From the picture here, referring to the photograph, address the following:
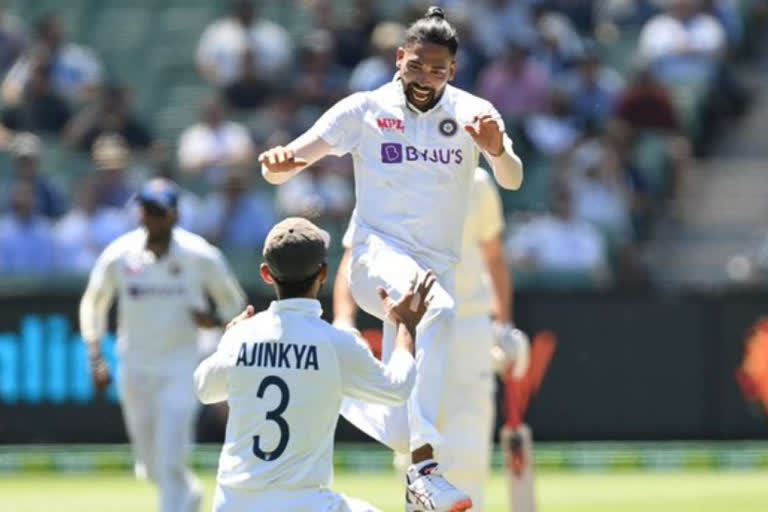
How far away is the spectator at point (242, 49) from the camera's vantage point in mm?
22328

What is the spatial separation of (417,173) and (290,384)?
183 centimetres

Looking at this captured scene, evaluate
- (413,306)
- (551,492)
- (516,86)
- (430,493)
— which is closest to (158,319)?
(551,492)

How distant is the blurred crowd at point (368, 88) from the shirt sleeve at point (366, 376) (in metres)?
10.5

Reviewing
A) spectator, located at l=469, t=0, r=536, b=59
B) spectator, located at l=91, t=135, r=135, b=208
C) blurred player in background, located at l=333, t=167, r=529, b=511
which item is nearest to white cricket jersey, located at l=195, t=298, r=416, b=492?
blurred player in background, located at l=333, t=167, r=529, b=511

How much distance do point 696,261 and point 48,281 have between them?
237 inches

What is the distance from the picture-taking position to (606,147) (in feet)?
68.1

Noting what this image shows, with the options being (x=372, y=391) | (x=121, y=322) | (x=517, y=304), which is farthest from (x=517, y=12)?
(x=372, y=391)

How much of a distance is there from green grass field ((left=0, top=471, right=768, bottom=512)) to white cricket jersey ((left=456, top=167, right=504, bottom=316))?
153 inches

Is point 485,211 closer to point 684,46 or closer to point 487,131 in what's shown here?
point 487,131

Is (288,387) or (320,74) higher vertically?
(320,74)

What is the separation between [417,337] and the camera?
9969mm

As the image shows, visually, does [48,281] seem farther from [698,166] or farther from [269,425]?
[269,425]

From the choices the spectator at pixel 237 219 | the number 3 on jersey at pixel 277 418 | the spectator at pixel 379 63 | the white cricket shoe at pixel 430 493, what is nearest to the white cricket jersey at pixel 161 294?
the white cricket shoe at pixel 430 493

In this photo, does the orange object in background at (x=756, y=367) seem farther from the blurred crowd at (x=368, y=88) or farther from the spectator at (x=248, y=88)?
the spectator at (x=248, y=88)
